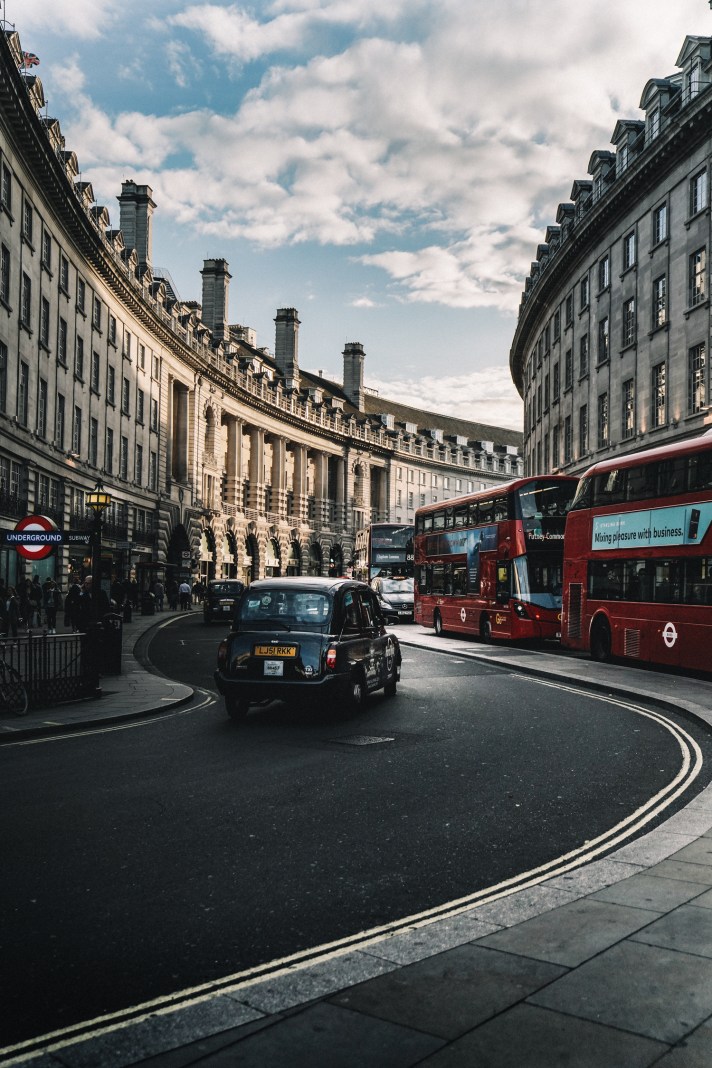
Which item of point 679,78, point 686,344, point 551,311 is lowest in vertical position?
point 686,344

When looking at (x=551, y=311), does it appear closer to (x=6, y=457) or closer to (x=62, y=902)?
(x=6, y=457)

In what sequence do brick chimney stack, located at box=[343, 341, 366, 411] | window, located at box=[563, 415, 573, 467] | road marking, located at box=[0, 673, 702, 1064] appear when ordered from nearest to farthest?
road marking, located at box=[0, 673, 702, 1064], window, located at box=[563, 415, 573, 467], brick chimney stack, located at box=[343, 341, 366, 411]

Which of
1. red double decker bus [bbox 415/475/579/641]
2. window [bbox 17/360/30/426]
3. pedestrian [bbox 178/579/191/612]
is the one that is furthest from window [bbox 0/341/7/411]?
pedestrian [bbox 178/579/191/612]

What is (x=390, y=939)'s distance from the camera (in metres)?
4.43

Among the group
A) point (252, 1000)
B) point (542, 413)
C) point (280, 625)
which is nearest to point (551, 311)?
point (542, 413)

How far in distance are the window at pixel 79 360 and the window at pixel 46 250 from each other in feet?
16.3

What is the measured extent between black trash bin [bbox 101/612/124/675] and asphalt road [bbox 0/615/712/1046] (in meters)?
4.84

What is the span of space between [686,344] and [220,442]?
4564 centimetres

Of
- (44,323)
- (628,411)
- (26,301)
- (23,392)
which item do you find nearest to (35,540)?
(23,392)

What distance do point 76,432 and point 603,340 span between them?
23.0 metres

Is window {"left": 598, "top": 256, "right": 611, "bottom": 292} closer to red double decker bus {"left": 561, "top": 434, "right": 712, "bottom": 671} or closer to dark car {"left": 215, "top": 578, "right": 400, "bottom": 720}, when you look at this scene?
red double decker bus {"left": 561, "top": 434, "right": 712, "bottom": 671}

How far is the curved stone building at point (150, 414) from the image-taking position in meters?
35.2

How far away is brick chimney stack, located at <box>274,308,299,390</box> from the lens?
305ft

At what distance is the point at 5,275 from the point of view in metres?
33.5
